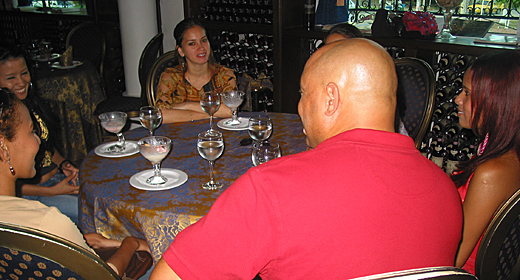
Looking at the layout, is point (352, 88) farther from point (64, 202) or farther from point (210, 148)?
point (64, 202)

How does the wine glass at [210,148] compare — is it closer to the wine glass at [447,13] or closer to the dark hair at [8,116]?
the dark hair at [8,116]

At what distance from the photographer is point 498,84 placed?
1.38 meters

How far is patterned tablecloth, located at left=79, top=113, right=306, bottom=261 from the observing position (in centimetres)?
138

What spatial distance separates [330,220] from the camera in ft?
2.53

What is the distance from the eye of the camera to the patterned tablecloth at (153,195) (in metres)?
1.38

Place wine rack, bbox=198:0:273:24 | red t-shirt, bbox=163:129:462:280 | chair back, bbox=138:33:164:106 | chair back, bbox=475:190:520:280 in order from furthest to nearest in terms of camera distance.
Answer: wine rack, bbox=198:0:273:24 < chair back, bbox=138:33:164:106 < chair back, bbox=475:190:520:280 < red t-shirt, bbox=163:129:462:280

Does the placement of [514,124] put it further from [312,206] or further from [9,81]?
[9,81]

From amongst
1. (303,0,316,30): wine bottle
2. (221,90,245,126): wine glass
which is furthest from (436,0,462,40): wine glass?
(221,90,245,126): wine glass

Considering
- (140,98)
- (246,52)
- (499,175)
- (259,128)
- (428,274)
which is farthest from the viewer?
(246,52)

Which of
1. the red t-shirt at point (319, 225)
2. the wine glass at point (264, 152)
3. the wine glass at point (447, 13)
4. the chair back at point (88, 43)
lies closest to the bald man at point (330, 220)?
the red t-shirt at point (319, 225)

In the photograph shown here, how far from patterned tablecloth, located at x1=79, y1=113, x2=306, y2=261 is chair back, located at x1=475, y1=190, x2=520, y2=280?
Result: 2.81ft

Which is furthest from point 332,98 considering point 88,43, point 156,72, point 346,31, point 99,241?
point 88,43

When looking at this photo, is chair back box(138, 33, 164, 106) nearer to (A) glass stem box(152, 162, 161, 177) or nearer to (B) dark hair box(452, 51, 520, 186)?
(A) glass stem box(152, 162, 161, 177)

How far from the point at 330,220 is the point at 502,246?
67cm
